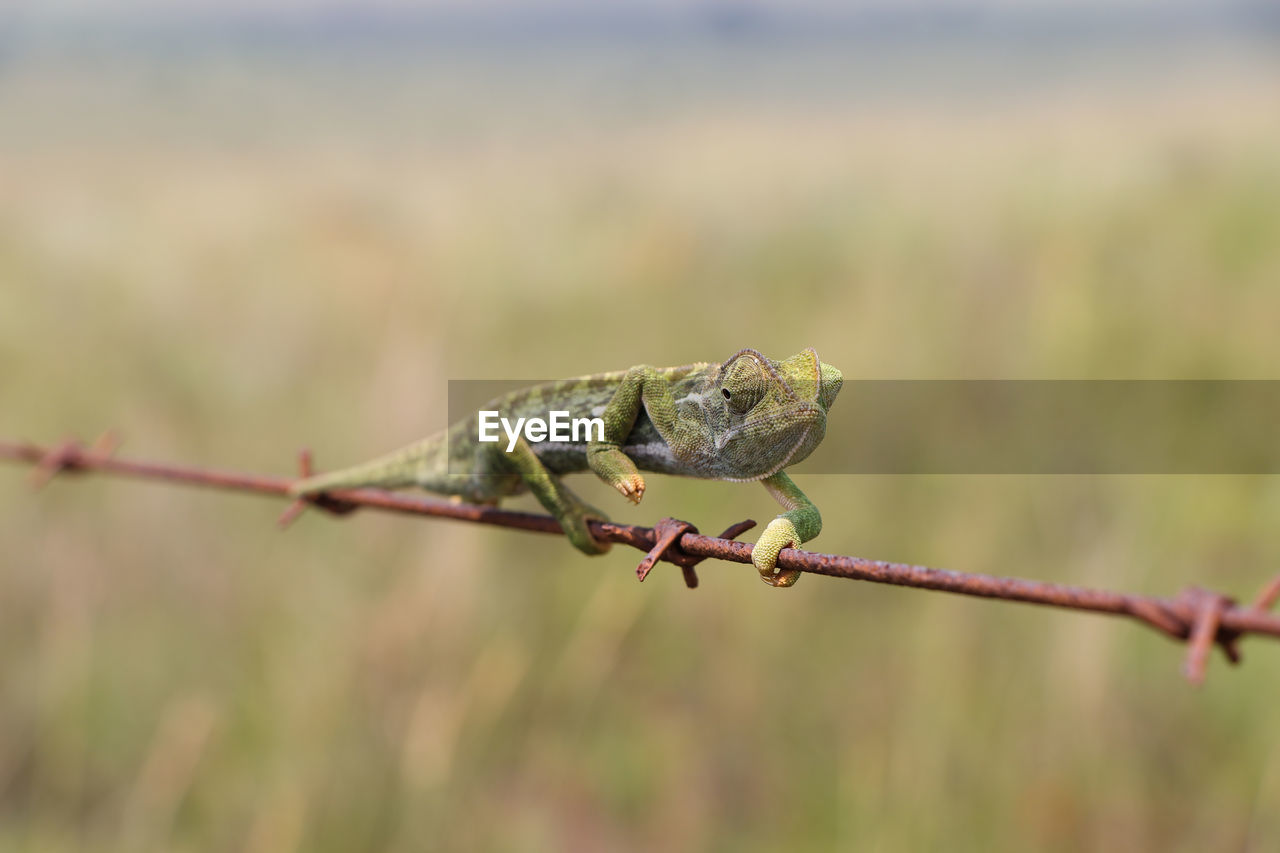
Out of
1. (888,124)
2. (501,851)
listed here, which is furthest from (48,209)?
(501,851)

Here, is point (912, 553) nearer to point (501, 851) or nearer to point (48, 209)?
point (501, 851)

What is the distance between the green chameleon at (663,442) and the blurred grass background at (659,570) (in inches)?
43.0

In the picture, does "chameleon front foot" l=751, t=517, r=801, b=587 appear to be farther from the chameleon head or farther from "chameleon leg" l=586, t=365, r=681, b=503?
"chameleon leg" l=586, t=365, r=681, b=503

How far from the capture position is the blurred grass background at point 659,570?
302cm

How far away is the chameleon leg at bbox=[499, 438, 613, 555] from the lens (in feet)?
4.99

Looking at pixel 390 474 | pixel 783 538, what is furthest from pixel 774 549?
pixel 390 474

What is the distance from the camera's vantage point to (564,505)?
60.7 inches

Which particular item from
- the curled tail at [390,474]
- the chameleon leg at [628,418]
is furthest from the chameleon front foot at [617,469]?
the curled tail at [390,474]

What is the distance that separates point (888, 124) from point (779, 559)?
5.54 m

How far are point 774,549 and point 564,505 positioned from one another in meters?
0.44

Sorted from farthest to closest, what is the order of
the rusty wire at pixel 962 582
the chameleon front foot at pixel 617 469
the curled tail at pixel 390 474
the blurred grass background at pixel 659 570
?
1. the blurred grass background at pixel 659 570
2. the curled tail at pixel 390 474
3. the chameleon front foot at pixel 617 469
4. the rusty wire at pixel 962 582

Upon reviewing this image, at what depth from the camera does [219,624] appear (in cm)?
376

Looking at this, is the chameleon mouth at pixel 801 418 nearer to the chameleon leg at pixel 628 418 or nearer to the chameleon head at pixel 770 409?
the chameleon head at pixel 770 409

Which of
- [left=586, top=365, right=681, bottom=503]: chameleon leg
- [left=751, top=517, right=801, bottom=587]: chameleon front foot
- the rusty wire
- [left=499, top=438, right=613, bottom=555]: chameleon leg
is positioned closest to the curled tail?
the rusty wire
